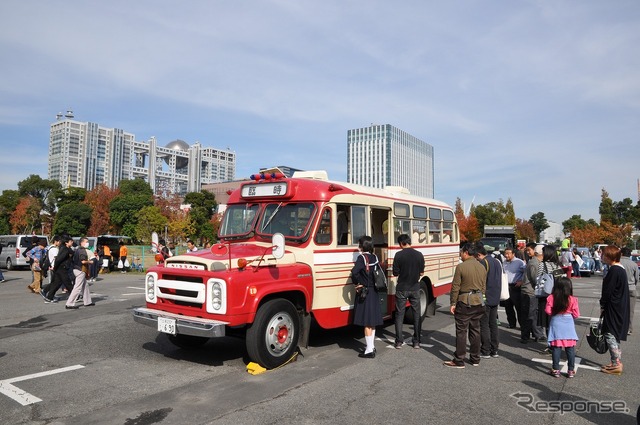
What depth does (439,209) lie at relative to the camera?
1172cm

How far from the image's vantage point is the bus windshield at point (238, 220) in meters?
7.82

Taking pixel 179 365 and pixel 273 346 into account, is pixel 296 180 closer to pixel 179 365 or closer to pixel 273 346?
pixel 273 346

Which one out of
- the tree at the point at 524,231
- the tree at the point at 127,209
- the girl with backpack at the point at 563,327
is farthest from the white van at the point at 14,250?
the tree at the point at 524,231

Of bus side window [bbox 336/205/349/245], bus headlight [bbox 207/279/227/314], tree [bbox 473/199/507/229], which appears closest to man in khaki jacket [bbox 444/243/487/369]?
bus side window [bbox 336/205/349/245]

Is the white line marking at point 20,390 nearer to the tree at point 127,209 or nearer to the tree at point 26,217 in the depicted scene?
the tree at point 127,209

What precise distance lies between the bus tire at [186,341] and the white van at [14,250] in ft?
72.7

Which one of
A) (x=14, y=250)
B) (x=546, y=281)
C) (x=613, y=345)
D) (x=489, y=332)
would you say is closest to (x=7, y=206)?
(x=14, y=250)

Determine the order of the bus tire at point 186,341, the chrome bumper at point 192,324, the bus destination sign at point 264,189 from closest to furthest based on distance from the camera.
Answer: the chrome bumper at point 192,324, the bus tire at point 186,341, the bus destination sign at point 264,189

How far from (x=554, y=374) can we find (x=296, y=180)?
4908mm

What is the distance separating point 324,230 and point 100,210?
2674 inches

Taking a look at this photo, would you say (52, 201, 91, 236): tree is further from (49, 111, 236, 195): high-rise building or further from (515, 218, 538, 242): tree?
A: (49, 111, 236, 195): high-rise building

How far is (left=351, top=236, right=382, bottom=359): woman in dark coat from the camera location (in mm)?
7012

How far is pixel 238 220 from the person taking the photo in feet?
26.2

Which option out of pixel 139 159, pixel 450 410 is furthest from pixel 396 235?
pixel 139 159
